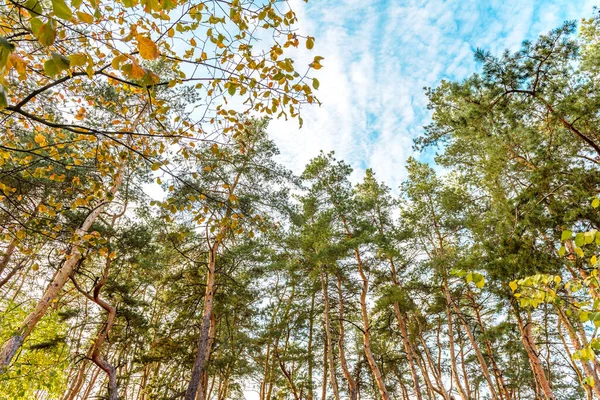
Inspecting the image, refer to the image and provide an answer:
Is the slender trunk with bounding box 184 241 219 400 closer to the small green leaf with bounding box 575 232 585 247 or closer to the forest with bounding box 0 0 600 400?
the forest with bounding box 0 0 600 400

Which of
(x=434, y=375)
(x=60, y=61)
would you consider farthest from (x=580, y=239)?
(x=434, y=375)

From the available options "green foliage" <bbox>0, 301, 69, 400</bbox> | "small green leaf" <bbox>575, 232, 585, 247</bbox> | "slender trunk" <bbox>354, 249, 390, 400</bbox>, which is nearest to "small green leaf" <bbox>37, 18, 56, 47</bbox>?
"small green leaf" <bbox>575, 232, 585, 247</bbox>

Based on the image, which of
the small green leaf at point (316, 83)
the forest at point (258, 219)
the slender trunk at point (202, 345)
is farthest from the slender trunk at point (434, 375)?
the small green leaf at point (316, 83)

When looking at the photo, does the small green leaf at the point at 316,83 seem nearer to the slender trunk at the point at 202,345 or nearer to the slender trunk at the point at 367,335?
the slender trunk at the point at 202,345

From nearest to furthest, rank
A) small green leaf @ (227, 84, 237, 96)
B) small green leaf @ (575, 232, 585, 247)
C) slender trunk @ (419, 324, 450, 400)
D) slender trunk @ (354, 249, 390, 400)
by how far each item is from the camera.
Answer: small green leaf @ (575, 232, 585, 247) < small green leaf @ (227, 84, 237, 96) < slender trunk @ (354, 249, 390, 400) < slender trunk @ (419, 324, 450, 400)

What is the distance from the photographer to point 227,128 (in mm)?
2367

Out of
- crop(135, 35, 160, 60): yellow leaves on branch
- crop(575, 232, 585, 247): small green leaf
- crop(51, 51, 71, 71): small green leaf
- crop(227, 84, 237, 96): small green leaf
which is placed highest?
crop(227, 84, 237, 96): small green leaf

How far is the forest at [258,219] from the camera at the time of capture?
2.04 meters

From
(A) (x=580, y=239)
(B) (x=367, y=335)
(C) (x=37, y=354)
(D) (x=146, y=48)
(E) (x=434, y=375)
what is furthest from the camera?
(E) (x=434, y=375)

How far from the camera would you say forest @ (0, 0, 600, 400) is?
2.04 meters

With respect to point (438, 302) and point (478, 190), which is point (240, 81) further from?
point (438, 302)

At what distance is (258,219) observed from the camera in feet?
8.52

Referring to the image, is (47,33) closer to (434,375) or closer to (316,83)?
(316,83)

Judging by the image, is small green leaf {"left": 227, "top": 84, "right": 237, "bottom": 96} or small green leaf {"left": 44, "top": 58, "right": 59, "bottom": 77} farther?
small green leaf {"left": 227, "top": 84, "right": 237, "bottom": 96}
